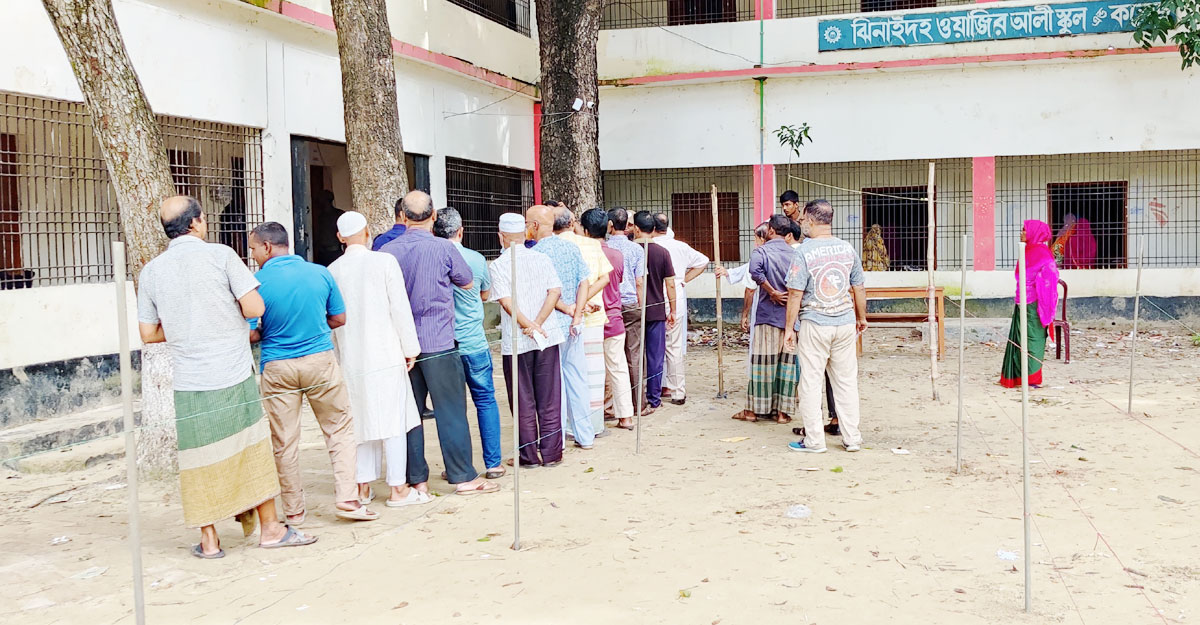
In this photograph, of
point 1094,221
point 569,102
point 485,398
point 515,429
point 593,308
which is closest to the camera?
point 515,429

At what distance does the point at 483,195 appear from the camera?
14953mm

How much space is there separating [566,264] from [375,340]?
5.43ft

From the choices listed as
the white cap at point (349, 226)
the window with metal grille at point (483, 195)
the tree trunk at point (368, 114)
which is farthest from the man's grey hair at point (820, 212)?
the window with metal grille at point (483, 195)

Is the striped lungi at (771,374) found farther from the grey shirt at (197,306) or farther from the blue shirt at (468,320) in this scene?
the grey shirt at (197,306)

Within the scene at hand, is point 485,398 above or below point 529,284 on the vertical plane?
below

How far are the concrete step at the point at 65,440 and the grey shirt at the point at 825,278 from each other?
4.72m

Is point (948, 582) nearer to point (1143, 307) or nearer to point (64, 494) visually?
A: point (64, 494)

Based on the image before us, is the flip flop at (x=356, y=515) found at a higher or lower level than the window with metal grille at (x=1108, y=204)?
lower

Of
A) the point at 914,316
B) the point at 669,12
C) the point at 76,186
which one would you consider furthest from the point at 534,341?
the point at 669,12

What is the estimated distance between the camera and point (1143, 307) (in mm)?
14531

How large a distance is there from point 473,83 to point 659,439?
323 inches

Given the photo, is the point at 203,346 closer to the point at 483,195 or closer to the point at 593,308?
the point at 593,308

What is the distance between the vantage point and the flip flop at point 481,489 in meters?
5.89

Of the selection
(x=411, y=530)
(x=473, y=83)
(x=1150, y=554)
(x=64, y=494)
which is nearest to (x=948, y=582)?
(x=1150, y=554)
